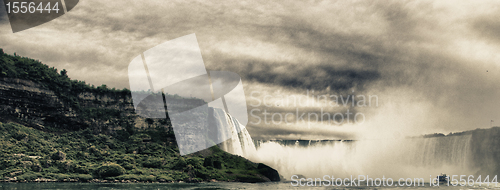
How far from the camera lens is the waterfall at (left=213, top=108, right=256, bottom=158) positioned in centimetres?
13050

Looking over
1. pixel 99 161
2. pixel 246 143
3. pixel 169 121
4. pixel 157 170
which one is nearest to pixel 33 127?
pixel 99 161

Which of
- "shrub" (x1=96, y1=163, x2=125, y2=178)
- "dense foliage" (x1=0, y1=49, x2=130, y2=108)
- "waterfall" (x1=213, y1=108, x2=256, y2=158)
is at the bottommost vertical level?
"shrub" (x1=96, y1=163, x2=125, y2=178)

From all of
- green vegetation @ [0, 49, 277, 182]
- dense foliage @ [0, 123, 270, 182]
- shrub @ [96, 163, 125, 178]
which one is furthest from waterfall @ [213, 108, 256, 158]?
shrub @ [96, 163, 125, 178]

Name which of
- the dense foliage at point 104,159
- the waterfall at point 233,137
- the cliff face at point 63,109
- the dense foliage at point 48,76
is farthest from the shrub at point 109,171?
the waterfall at point 233,137

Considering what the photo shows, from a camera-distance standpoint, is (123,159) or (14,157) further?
(123,159)

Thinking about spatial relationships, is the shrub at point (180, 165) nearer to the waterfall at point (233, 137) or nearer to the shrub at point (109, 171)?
the shrub at point (109, 171)

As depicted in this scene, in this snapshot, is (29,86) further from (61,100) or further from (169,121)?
(169,121)

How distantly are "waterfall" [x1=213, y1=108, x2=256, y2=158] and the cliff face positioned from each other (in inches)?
916

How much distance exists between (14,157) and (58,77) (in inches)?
1826

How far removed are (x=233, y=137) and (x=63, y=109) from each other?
203 ft

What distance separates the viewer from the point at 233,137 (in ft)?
434

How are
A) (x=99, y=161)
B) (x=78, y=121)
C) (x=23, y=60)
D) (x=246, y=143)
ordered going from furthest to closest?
(x=246, y=143) → (x=78, y=121) → (x=23, y=60) → (x=99, y=161)

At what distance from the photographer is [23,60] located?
10188 centimetres

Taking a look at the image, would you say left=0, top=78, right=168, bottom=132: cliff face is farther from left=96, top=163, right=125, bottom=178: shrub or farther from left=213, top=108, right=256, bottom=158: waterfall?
left=96, top=163, right=125, bottom=178: shrub
